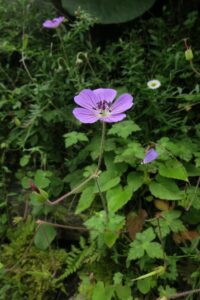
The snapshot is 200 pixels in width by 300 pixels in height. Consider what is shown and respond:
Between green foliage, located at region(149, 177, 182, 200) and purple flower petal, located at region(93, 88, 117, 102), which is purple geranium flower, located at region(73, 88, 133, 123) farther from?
green foliage, located at region(149, 177, 182, 200)

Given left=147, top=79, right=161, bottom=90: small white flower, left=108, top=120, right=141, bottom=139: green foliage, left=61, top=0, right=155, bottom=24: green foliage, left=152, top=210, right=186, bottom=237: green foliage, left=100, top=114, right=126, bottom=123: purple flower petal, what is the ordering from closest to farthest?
left=100, top=114, right=126, bottom=123: purple flower petal
left=152, top=210, right=186, bottom=237: green foliage
left=108, top=120, right=141, bottom=139: green foliage
left=147, top=79, right=161, bottom=90: small white flower
left=61, top=0, right=155, bottom=24: green foliage

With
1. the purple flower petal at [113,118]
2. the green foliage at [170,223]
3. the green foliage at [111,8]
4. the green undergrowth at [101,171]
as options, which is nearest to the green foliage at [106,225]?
the green undergrowth at [101,171]

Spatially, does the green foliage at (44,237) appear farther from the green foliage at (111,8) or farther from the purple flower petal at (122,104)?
the green foliage at (111,8)

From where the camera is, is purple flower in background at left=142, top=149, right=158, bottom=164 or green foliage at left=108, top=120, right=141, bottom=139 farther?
green foliage at left=108, top=120, right=141, bottom=139

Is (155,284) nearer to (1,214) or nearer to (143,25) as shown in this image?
(1,214)

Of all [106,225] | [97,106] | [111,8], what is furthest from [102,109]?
[111,8]

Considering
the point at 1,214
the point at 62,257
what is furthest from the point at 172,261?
the point at 1,214

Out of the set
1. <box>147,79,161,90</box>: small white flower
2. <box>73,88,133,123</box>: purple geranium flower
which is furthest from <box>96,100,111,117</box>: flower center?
<box>147,79,161,90</box>: small white flower
